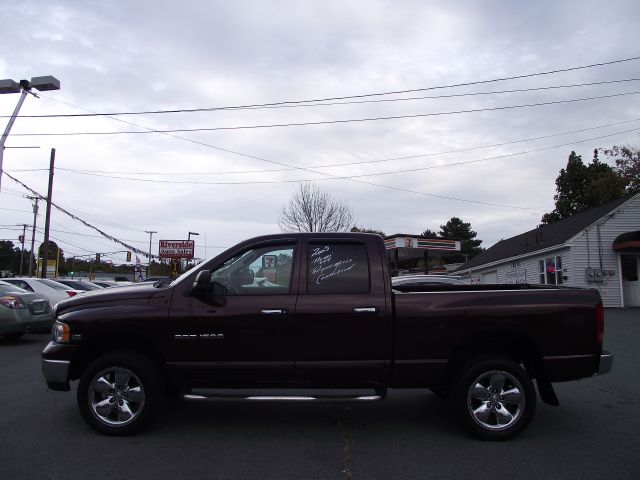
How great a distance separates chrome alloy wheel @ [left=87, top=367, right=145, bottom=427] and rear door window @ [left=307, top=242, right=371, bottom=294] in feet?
6.30

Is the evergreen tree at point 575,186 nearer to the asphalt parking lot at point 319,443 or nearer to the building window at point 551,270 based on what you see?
the building window at point 551,270

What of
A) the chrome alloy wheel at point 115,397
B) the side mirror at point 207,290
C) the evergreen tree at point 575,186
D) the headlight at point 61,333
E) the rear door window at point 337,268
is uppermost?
the evergreen tree at point 575,186

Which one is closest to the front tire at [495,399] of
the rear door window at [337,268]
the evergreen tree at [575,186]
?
the rear door window at [337,268]

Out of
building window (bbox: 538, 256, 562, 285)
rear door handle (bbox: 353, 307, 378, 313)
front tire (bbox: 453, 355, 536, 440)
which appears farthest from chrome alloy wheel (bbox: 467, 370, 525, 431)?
building window (bbox: 538, 256, 562, 285)

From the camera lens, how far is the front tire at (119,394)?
5.06 meters

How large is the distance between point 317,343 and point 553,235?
79.9 feet

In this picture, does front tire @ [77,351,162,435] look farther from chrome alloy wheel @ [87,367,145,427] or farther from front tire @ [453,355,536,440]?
front tire @ [453,355,536,440]

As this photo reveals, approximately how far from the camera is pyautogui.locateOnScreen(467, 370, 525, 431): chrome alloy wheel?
5.05 m

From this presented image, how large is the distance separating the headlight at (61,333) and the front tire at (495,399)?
12.3ft

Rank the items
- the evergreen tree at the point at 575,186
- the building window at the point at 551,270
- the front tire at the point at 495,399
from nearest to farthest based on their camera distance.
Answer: the front tire at the point at 495,399 < the building window at the point at 551,270 < the evergreen tree at the point at 575,186

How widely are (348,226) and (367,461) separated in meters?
30.2

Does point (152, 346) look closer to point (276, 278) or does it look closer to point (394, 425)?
point (276, 278)

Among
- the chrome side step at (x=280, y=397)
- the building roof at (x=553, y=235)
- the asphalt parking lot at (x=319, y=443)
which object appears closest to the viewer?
the asphalt parking lot at (x=319, y=443)

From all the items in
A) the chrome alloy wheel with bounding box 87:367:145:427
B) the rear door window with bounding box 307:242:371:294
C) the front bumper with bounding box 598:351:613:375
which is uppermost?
the rear door window with bounding box 307:242:371:294
